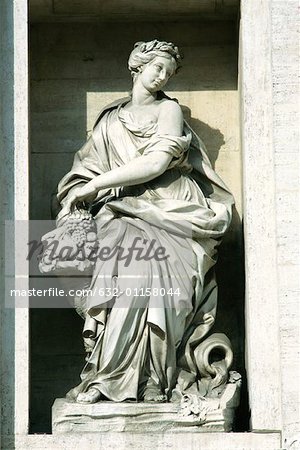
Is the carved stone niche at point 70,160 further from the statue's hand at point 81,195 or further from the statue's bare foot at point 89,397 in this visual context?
the statue's hand at point 81,195

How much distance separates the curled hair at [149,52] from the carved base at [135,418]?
2.13 metres

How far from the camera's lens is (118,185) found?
1175cm

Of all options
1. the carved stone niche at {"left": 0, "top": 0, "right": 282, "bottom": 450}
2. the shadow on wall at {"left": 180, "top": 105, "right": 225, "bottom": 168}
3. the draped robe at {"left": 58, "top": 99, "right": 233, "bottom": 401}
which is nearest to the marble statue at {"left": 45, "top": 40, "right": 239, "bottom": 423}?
the draped robe at {"left": 58, "top": 99, "right": 233, "bottom": 401}

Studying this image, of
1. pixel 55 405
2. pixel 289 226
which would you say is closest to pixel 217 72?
pixel 289 226

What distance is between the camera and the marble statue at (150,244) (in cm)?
1146

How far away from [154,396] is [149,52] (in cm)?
211

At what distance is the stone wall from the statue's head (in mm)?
687

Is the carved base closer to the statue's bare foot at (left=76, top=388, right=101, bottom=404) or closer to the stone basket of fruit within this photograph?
the statue's bare foot at (left=76, top=388, right=101, bottom=404)

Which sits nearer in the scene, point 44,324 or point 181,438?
point 181,438

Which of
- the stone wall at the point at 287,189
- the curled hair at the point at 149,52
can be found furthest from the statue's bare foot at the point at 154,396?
the curled hair at the point at 149,52

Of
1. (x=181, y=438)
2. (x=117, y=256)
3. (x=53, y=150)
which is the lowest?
(x=181, y=438)

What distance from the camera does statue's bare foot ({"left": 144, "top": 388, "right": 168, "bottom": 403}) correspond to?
11.4 m

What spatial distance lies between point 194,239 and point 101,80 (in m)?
1.48

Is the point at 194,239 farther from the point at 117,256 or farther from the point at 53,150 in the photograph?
the point at 53,150
